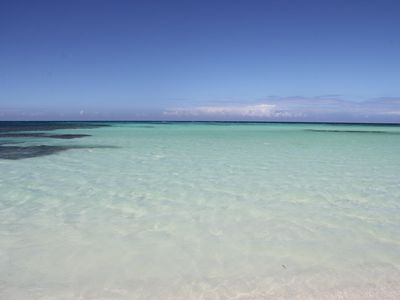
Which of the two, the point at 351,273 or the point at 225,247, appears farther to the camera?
the point at 225,247

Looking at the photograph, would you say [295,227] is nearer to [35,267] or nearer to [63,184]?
[35,267]

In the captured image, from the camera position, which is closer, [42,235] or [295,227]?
[42,235]

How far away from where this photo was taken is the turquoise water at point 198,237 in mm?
2672

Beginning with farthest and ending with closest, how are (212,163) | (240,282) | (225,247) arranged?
(212,163) < (225,247) < (240,282)

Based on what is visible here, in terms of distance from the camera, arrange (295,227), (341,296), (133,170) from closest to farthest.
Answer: (341,296), (295,227), (133,170)

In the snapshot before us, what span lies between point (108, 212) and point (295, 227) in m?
2.59

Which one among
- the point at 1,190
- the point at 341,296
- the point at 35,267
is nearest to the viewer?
the point at 341,296

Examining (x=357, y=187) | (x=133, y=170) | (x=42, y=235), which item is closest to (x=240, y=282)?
(x=42, y=235)

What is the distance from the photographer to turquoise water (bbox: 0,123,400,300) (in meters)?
2.67

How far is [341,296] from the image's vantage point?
2.53m

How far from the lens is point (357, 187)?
6.33 metres

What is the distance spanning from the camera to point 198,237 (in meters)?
3.73

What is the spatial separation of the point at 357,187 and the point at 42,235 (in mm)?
5570

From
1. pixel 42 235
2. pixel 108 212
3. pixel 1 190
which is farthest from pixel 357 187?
pixel 1 190
